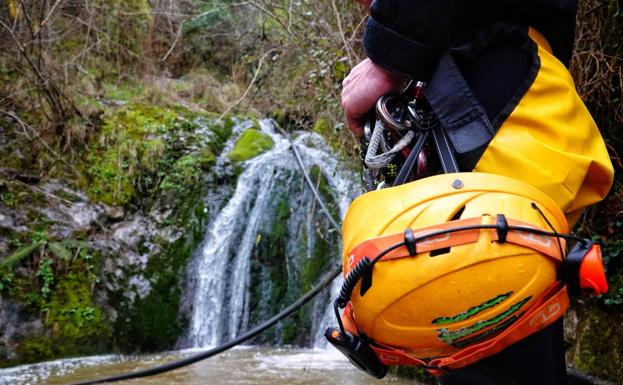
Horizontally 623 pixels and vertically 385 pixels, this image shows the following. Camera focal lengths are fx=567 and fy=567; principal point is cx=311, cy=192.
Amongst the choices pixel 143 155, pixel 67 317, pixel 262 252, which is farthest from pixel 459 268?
pixel 143 155

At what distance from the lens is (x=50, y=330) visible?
5.52 meters

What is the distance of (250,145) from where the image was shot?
26.8 feet

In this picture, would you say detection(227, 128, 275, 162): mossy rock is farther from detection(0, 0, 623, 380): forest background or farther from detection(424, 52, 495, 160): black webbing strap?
detection(424, 52, 495, 160): black webbing strap

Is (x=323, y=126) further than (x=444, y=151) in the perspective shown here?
Yes

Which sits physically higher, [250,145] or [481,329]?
[250,145]

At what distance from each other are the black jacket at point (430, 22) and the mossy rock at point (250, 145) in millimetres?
6788

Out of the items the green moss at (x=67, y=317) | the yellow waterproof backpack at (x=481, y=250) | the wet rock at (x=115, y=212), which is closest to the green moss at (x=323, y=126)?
the wet rock at (x=115, y=212)

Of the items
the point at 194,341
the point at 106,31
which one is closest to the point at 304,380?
the point at 194,341

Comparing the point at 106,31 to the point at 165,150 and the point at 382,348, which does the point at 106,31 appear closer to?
the point at 165,150

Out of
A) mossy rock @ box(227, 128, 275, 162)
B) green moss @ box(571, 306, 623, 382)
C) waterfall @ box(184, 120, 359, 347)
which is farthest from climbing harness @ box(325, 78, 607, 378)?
mossy rock @ box(227, 128, 275, 162)

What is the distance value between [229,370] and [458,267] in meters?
3.82

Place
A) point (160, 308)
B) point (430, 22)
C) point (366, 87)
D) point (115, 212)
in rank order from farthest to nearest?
point (115, 212) → point (160, 308) → point (366, 87) → point (430, 22)

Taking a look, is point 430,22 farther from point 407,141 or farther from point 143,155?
point 143,155

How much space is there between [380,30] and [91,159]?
6536 mm
